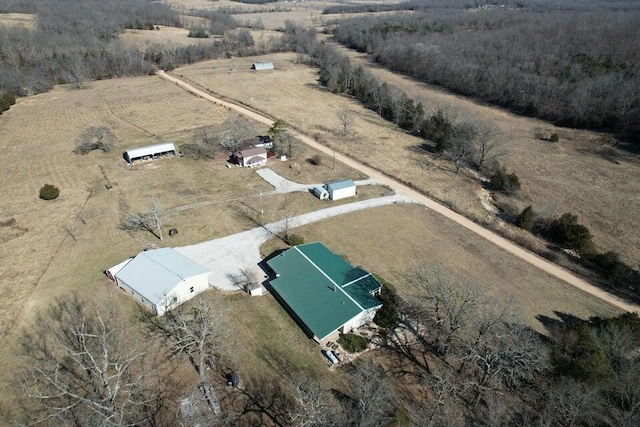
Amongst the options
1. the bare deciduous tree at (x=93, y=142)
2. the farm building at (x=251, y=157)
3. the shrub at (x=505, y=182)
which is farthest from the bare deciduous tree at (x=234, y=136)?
the shrub at (x=505, y=182)

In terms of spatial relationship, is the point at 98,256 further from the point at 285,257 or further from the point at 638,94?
the point at 638,94

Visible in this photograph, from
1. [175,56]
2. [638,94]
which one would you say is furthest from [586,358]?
[175,56]

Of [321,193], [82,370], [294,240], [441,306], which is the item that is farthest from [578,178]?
[82,370]

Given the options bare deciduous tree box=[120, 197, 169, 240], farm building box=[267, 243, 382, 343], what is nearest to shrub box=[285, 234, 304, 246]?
farm building box=[267, 243, 382, 343]

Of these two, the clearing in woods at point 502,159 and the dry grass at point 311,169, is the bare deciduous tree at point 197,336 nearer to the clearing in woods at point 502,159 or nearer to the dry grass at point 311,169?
the dry grass at point 311,169

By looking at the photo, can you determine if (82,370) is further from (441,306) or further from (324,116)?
(324,116)
